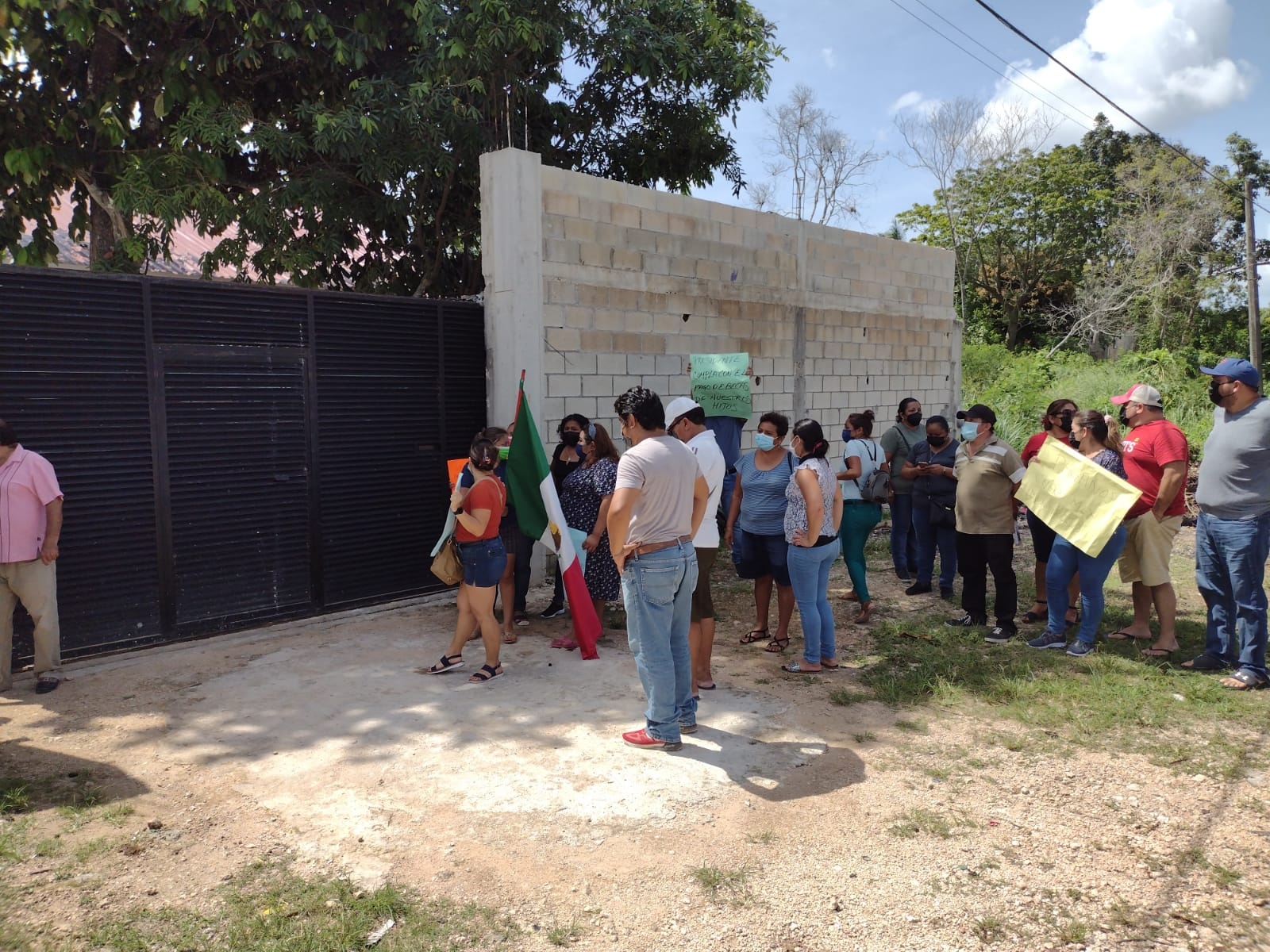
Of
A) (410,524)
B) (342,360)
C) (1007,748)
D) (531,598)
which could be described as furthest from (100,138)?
(1007,748)

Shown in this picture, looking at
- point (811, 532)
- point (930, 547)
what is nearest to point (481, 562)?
point (811, 532)

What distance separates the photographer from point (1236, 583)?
5566 millimetres

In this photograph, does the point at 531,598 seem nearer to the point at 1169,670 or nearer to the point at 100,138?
the point at 1169,670

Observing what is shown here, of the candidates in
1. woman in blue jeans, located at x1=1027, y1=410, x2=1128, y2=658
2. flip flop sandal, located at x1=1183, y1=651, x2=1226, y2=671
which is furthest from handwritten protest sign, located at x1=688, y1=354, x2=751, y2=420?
flip flop sandal, located at x1=1183, y1=651, x2=1226, y2=671

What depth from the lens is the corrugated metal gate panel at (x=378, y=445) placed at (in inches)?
288

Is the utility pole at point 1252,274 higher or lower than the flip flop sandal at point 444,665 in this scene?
higher

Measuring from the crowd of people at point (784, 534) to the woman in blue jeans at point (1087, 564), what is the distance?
0.04ft

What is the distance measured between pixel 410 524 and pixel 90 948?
195 inches

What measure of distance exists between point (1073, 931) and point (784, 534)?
305 cm

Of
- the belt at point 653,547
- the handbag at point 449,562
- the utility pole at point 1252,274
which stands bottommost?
the handbag at point 449,562

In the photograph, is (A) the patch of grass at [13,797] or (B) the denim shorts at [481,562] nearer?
(A) the patch of grass at [13,797]

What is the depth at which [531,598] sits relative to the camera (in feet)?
26.7

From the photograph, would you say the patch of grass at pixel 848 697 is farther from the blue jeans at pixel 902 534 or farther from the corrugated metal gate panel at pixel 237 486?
the corrugated metal gate panel at pixel 237 486

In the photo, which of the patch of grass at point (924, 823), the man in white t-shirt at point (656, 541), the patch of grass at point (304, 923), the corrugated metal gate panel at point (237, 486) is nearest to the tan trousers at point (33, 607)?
the corrugated metal gate panel at point (237, 486)
